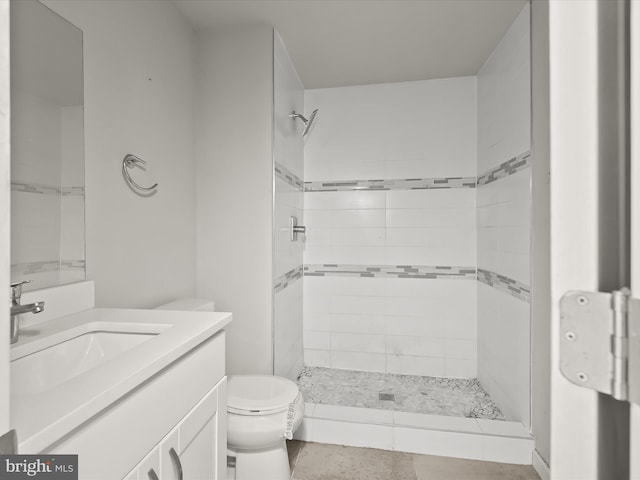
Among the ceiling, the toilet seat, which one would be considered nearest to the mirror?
Answer: the toilet seat

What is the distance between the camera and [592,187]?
318mm

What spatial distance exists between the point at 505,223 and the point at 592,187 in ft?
6.64

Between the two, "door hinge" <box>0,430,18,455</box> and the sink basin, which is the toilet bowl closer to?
the sink basin

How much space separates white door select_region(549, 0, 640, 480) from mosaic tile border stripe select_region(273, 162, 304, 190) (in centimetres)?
183

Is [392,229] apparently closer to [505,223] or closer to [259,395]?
[505,223]

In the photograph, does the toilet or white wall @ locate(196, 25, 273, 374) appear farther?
white wall @ locate(196, 25, 273, 374)

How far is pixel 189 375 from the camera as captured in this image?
0.94 m

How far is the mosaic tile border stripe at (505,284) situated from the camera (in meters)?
1.86

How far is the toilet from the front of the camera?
4.63ft

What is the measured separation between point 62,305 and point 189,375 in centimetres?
60

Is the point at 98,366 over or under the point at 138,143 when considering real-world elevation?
under

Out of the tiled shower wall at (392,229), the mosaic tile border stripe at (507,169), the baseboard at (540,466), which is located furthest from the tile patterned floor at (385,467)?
the mosaic tile border stripe at (507,169)

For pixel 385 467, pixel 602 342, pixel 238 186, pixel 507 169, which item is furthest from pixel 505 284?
pixel 602 342

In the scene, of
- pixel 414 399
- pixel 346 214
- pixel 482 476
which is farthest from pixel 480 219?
pixel 482 476
